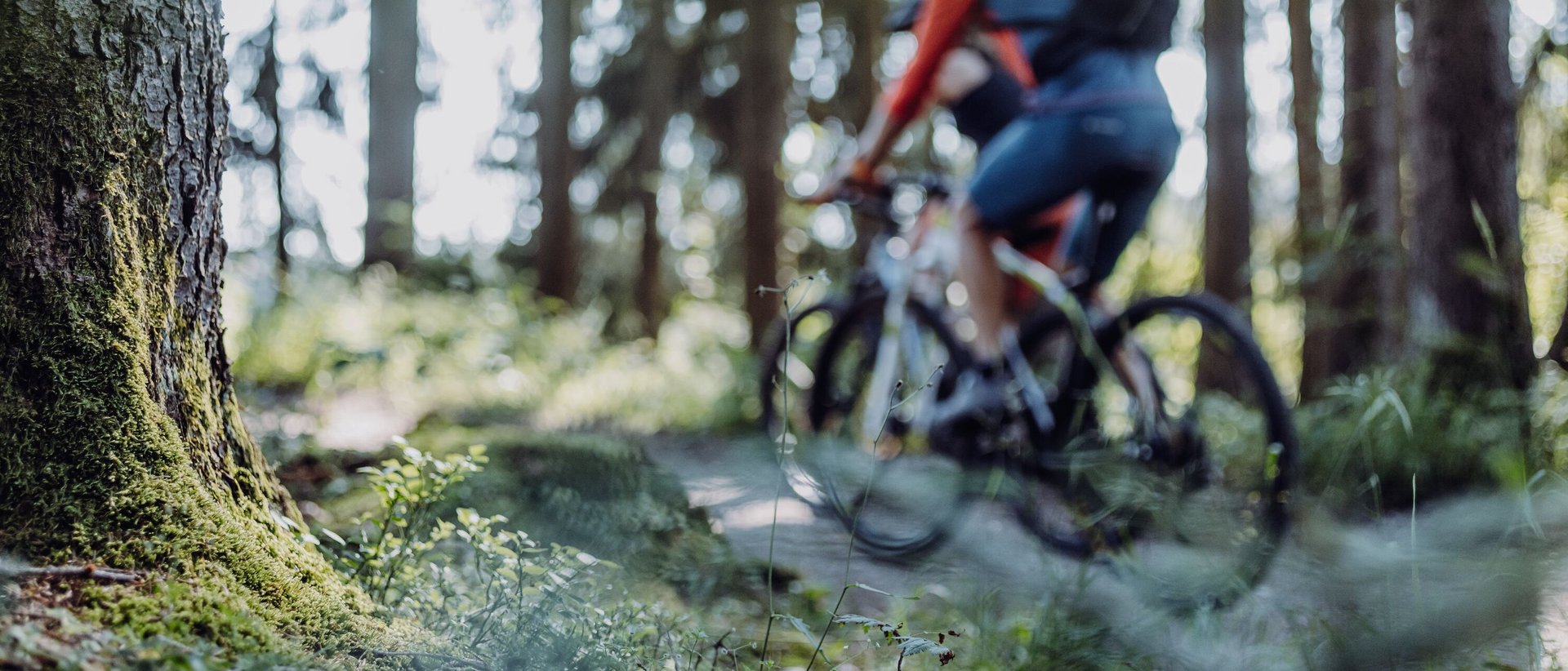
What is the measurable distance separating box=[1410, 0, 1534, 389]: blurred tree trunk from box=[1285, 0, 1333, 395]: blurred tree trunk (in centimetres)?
156

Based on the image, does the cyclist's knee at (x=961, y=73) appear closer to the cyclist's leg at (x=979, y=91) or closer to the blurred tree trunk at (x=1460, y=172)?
the cyclist's leg at (x=979, y=91)

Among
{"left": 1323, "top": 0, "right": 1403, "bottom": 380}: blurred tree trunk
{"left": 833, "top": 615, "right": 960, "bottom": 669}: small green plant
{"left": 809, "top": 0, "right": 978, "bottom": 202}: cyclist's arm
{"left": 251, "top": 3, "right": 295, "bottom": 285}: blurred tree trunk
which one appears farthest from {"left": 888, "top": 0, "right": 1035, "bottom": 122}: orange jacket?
{"left": 251, "top": 3, "right": 295, "bottom": 285}: blurred tree trunk

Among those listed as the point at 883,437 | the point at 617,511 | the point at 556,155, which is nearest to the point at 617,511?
the point at 617,511

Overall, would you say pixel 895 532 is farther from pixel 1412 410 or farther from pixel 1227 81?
pixel 1227 81

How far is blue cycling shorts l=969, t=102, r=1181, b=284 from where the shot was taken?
3264mm

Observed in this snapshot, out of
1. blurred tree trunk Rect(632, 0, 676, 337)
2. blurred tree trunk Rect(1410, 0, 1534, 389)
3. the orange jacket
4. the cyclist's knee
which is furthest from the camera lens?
blurred tree trunk Rect(632, 0, 676, 337)

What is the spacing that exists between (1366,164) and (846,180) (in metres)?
6.06

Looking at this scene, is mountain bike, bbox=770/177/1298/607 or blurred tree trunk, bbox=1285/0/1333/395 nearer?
mountain bike, bbox=770/177/1298/607

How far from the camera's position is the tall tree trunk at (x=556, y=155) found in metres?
10.2

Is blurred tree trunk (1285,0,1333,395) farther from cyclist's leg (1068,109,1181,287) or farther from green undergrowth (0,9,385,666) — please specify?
green undergrowth (0,9,385,666)

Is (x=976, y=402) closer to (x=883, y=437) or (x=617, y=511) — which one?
(x=883, y=437)

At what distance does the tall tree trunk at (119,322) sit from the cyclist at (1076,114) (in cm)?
245

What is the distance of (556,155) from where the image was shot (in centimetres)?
1035

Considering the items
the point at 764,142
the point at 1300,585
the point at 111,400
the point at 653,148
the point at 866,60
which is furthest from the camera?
the point at 653,148
